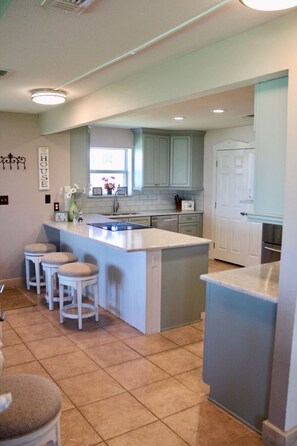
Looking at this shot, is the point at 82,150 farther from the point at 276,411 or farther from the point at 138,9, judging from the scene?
the point at 276,411

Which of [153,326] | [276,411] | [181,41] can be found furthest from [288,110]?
[153,326]

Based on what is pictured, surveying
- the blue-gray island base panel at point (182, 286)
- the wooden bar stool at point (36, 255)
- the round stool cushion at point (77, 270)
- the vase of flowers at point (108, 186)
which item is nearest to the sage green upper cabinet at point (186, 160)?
the vase of flowers at point (108, 186)

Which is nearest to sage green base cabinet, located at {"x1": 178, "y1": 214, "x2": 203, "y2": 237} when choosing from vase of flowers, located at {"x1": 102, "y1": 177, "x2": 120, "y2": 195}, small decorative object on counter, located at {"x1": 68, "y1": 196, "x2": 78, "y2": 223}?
vase of flowers, located at {"x1": 102, "y1": 177, "x2": 120, "y2": 195}

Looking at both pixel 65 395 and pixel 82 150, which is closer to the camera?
pixel 65 395

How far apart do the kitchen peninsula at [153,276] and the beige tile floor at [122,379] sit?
131mm

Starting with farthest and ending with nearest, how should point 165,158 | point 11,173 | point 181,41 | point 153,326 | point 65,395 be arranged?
point 165,158, point 11,173, point 153,326, point 65,395, point 181,41

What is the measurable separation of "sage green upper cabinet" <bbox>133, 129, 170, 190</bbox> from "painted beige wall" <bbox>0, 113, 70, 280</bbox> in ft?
5.02

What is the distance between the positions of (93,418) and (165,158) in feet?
16.5

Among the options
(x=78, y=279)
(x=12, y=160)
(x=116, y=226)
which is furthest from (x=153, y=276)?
(x=12, y=160)

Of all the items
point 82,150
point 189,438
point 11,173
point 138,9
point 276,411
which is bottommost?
point 189,438

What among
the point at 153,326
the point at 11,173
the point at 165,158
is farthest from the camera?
the point at 165,158

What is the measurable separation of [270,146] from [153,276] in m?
1.83

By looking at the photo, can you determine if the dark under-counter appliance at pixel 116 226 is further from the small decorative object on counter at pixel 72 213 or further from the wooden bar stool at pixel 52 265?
the wooden bar stool at pixel 52 265

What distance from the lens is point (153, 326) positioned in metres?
3.71
